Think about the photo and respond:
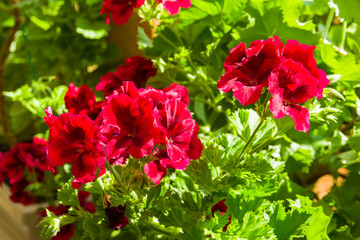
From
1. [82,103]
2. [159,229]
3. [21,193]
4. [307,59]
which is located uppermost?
[307,59]

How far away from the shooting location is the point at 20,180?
1316 millimetres

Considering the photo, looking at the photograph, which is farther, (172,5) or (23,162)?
(23,162)

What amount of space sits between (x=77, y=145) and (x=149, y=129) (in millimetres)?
108

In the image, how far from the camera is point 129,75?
0.94 meters

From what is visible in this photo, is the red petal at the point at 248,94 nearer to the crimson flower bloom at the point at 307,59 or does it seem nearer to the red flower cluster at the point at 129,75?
the crimson flower bloom at the point at 307,59

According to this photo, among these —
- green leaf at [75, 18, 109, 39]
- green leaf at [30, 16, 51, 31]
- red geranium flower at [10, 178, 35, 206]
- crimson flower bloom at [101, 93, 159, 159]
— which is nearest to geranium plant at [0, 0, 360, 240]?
crimson flower bloom at [101, 93, 159, 159]

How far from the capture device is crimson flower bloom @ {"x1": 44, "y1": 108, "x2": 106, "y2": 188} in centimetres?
62

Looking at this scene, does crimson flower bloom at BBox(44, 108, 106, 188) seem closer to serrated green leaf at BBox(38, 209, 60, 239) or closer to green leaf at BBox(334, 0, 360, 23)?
serrated green leaf at BBox(38, 209, 60, 239)

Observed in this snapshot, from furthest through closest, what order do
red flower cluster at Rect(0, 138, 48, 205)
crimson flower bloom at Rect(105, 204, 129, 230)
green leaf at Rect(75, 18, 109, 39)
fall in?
green leaf at Rect(75, 18, 109, 39), red flower cluster at Rect(0, 138, 48, 205), crimson flower bloom at Rect(105, 204, 129, 230)

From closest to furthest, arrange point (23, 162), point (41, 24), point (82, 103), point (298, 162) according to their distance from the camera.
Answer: point (82, 103) → point (298, 162) → point (23, 162) → point (41, 24)

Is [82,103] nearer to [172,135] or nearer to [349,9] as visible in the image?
[172,135]

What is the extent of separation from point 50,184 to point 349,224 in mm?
821

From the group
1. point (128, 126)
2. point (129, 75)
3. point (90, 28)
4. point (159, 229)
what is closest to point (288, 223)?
point (159, 229)

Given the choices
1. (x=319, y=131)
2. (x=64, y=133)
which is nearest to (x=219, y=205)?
(x=319, y=131)
